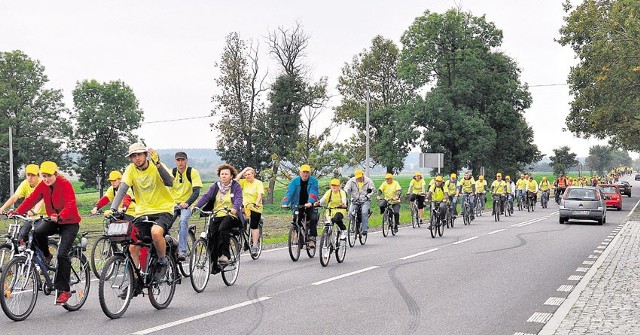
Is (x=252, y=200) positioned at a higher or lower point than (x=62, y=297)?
higher

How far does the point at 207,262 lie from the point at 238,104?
5056 cm

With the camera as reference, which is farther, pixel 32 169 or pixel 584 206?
pixel 584 206

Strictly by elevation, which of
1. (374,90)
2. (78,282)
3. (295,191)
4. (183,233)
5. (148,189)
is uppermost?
(374,90)

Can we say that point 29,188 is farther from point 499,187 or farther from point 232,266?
point 499,187

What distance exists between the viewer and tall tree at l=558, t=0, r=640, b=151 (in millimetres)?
34031

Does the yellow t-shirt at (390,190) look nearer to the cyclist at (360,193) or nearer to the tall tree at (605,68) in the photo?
the cyclist at (360,193)

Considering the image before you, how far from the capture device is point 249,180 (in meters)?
14.4

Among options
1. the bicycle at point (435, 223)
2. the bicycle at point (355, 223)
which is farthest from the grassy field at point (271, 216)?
the bicycle at point (355, 223)

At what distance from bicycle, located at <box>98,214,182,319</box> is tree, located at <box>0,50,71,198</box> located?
57.7 m

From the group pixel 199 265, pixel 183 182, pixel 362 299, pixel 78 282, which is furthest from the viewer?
pixel 183 182

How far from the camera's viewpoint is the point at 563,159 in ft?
301

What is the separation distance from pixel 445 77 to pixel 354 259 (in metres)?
44.6

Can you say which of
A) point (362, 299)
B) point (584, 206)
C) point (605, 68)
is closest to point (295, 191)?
point (362, 299)

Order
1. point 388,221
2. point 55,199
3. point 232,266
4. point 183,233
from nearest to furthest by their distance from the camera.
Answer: point 55,199
point 183,233
point 232,266
point 388,221
